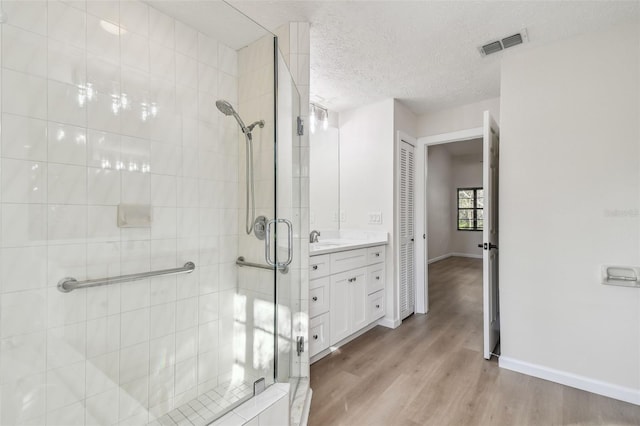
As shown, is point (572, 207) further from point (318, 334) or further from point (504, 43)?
point (318, 334)

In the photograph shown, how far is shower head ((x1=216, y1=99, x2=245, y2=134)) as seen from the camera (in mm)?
1940

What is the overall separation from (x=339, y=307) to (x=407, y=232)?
1362 mm

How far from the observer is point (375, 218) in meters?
3.24

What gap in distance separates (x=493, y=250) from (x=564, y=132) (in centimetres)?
109

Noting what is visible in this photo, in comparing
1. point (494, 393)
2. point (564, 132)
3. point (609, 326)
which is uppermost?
point (564, 132)

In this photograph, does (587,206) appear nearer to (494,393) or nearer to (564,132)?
(564,132)

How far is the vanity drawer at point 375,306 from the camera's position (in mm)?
2907

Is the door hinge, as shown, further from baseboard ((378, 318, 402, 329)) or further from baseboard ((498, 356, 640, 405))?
baseboard ((498, 356, 640, 405))

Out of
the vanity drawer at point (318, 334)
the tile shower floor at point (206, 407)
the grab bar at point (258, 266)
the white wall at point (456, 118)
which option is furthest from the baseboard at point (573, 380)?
the white wall at point (456, 118)

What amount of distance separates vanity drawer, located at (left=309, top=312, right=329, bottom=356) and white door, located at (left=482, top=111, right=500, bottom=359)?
4.23 feet

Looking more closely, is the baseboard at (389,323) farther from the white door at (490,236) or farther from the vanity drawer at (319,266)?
the vanity drawer at (319,266)

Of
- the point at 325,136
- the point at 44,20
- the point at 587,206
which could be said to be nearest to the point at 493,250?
the point at 587,206

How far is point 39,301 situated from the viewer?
4.21 feet

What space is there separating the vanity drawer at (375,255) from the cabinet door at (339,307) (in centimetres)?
34
